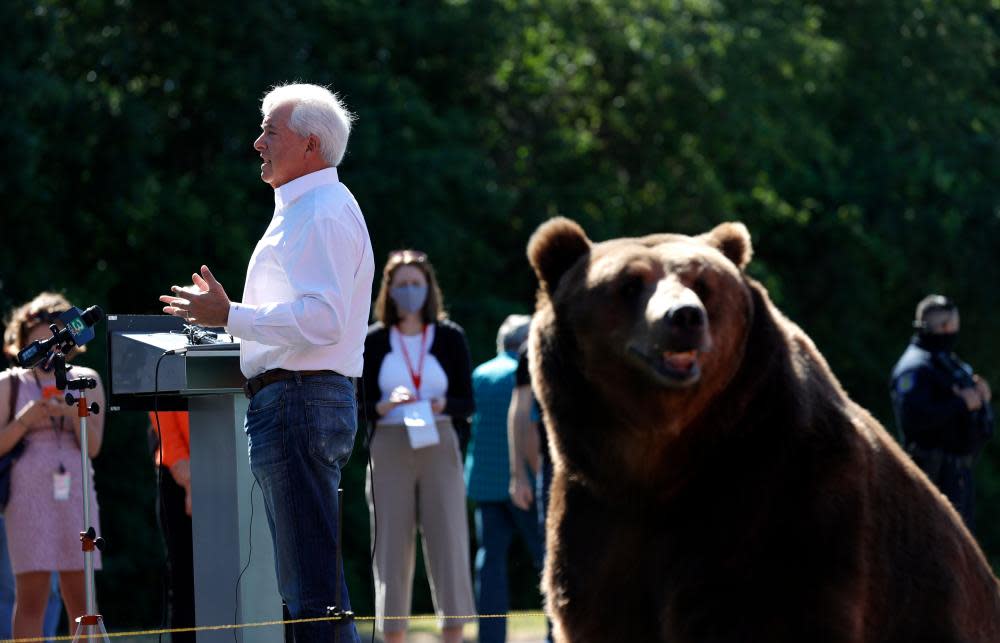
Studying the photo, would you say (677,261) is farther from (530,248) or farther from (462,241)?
(462,241)

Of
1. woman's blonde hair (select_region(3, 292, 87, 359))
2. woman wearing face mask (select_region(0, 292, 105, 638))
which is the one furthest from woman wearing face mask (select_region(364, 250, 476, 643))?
woman's blonde hair (select_region(3, 292, 87, 359))

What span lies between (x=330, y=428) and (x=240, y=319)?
48 centimetres

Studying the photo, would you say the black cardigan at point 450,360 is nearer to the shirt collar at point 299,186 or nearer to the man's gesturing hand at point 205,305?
the shirt collar at point 299,186

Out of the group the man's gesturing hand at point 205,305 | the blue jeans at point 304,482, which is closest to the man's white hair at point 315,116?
the man's gesturing hand at point 205,305

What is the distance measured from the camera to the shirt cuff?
479 cm

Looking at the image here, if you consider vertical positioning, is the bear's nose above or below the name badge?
above

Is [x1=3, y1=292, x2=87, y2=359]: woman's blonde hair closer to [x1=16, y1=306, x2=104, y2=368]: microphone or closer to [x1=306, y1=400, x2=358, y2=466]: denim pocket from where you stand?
[x1=16, y1=306, x2=104, y2=368]: microphone

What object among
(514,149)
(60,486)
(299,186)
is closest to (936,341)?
(60,486)

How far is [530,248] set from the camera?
13.4ft

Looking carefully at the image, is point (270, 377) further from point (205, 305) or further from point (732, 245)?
point (732, 245)

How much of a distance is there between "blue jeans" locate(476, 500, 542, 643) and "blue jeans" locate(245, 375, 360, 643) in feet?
10.8

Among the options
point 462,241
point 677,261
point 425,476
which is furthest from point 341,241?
point 462,241

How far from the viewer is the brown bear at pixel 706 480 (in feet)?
11.9

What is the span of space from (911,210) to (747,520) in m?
22.9
